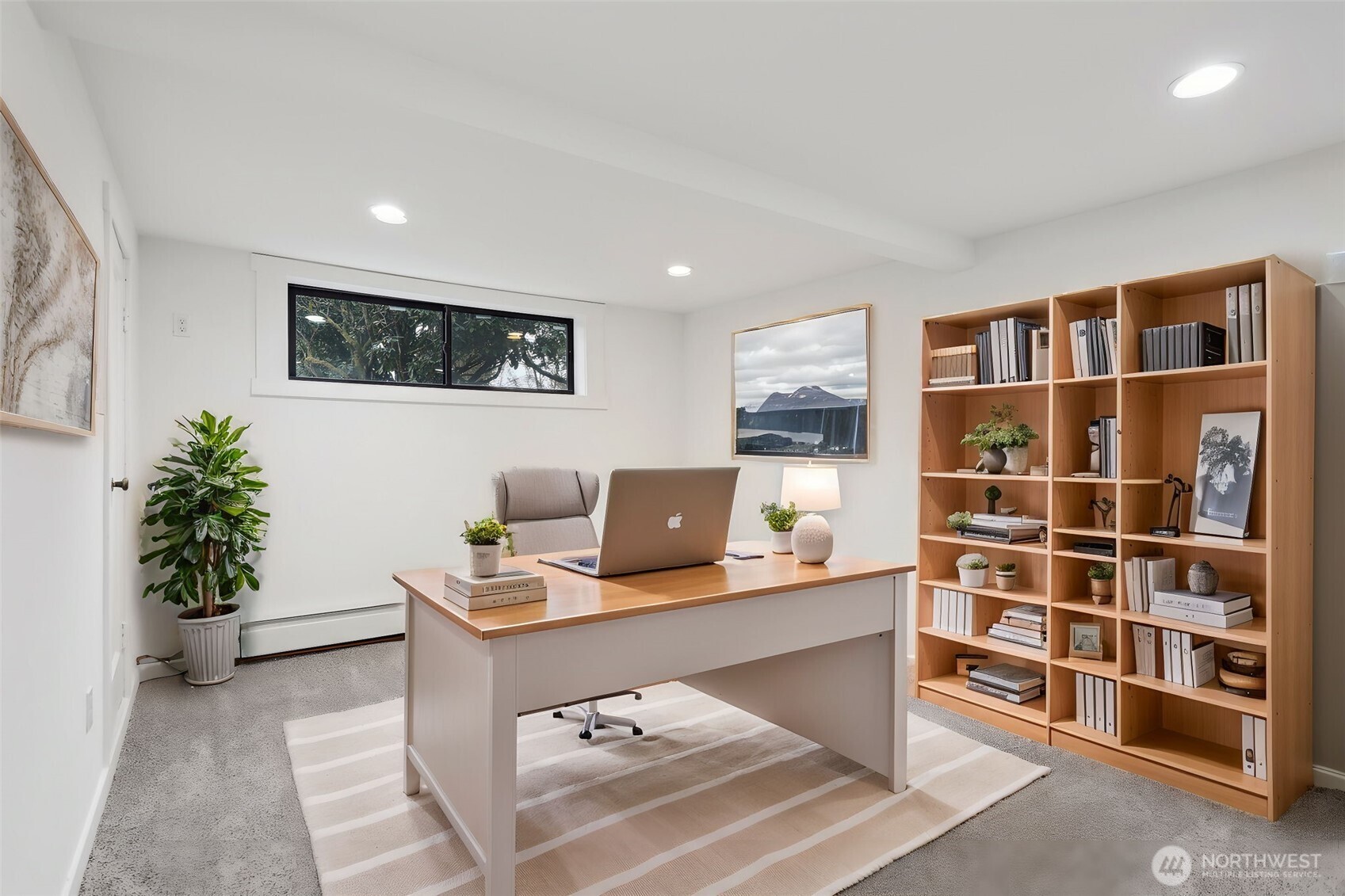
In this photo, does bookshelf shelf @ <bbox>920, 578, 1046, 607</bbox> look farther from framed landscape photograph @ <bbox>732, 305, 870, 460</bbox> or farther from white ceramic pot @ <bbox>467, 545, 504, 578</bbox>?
white ceramic pot @ <bbox>467, 545, 504, 578</bbox>

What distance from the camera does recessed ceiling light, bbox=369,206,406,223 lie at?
308 centimetres

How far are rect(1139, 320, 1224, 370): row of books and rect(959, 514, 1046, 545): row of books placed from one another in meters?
0.80

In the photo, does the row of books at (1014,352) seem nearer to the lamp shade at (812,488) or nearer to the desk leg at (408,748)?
the lamp shade at (812,488)

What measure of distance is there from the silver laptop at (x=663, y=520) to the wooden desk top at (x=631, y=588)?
5cm

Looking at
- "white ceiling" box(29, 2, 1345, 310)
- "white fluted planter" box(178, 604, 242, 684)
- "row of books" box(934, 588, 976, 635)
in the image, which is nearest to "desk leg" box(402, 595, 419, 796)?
"white ceiling" box(29, 2, 1345, 310)

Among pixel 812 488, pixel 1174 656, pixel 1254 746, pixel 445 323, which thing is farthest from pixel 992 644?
pixel 445 323

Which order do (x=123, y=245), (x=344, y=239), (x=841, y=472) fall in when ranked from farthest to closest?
(x=841, y=472) → (x=344, y=239) → (x=123, y=245)

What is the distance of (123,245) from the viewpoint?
9.86 ft

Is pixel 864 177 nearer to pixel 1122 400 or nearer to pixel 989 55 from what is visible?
pixel 989 55

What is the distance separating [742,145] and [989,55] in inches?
33.5

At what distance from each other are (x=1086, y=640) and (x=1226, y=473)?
83cm

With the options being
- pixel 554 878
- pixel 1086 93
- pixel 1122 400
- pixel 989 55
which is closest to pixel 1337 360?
pixel 1122 400

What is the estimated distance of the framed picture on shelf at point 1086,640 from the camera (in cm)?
287

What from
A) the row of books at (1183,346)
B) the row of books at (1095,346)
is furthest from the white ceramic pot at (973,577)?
the row of books at (1183,346)
